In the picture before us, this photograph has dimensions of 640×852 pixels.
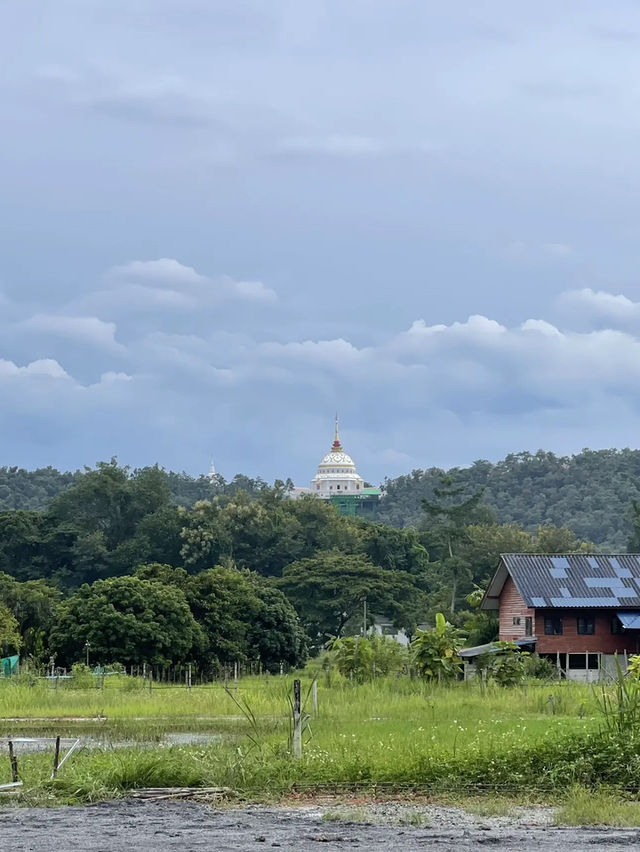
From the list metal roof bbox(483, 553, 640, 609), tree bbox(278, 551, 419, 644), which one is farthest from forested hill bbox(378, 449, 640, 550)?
metal roof bbox(483, 553, 640, 609)

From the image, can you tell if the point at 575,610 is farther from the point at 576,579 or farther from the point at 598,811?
the point at 598,811

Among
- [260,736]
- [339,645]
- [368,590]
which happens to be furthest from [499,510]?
[260,736]

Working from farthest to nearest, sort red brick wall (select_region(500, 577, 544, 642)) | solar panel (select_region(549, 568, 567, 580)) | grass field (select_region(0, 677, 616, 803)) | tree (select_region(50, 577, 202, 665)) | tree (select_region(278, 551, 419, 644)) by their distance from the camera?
tree (select_region(278, 551, 419, 644))
solar panel (select_region(549, 568, 567, 580))
red brick wall (select_region(500, 577, 544, 642))
tree (select_region(50, 577, 202, 665))
grass field (select_region(0, 677, 616, 803))

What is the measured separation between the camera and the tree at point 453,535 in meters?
86.5

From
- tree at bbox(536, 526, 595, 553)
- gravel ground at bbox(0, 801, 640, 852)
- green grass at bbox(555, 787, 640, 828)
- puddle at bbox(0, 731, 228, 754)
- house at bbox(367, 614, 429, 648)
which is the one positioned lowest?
gravel ground at bbox(0, 801, 640, 852)

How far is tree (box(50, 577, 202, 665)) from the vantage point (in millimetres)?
53344

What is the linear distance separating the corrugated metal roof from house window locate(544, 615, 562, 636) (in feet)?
2.79

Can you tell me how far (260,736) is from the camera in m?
23.4

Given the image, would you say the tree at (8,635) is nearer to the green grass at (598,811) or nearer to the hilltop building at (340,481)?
the green grass at (598,811)

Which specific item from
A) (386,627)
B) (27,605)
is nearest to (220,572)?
(27,605)

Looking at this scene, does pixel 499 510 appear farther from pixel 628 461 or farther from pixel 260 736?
pixel 260 736

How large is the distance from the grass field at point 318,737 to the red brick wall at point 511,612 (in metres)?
17.5

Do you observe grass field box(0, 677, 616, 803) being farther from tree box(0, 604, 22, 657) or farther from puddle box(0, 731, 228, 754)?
tree box(0, 604, 22, 657)

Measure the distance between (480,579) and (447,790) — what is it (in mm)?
71931
